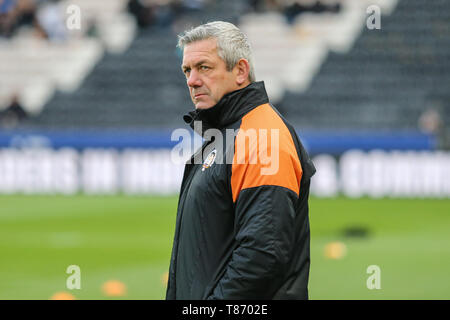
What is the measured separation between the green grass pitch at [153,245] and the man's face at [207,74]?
14.2ft

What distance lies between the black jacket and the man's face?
0.05 m

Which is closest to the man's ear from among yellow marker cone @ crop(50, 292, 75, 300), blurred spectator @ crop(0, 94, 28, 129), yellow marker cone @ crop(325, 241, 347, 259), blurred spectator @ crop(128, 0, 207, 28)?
yellow marker cone @ crop(50, 292, 75, 300)

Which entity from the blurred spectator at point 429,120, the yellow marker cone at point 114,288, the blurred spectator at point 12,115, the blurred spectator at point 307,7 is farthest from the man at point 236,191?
the blurred spectator at point 307,7

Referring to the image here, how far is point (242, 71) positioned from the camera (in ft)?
9.97

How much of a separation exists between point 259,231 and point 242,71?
2.29ft

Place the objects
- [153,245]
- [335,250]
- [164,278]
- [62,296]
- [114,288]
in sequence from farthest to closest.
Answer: [153,245], [335,250], [164,278], [114,288], [62,296]

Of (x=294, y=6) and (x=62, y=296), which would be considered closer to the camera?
(x=62, y=296)

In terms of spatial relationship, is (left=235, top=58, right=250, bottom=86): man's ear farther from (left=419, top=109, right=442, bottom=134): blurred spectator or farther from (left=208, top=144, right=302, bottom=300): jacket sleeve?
(left=419, top=109, right=442, bottom=134): blurred spectator

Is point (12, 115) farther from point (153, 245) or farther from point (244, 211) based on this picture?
point (244, 211)

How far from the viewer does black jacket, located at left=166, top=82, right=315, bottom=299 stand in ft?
8.96

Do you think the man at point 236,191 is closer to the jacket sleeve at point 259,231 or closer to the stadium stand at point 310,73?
the jacket sleeve at point 259,231

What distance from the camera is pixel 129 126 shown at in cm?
1991

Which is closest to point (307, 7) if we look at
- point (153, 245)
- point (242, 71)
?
point (153, 245)

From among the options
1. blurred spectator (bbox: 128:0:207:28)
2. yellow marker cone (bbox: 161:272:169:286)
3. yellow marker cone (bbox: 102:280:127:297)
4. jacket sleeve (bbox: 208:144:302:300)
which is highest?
blurred spectator (bbox: 128:0:207:28)
